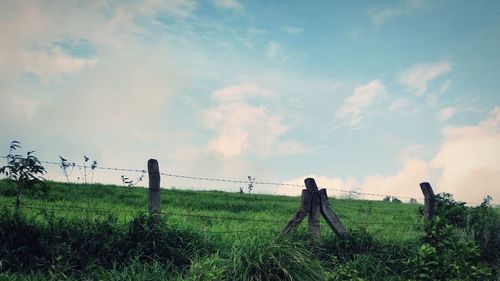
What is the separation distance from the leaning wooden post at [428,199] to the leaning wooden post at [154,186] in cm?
725

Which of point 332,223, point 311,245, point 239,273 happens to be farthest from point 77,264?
point 332,223

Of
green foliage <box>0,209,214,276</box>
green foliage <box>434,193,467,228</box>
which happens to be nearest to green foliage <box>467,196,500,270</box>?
green foliage <box>434,193,467,228</box>

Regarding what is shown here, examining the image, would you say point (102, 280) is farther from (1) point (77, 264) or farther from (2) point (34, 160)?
(2) point (34, 160)

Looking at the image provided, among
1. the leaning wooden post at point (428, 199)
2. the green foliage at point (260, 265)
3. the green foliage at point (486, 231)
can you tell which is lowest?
the green foliage at point (260, 265)

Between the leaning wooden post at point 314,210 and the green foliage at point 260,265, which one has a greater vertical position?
the leaning wooden post at point 314,210

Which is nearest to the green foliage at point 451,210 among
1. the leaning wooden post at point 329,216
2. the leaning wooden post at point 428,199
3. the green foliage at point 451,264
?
the leaning wooden post at point 428,199

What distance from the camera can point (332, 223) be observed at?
1025 cm

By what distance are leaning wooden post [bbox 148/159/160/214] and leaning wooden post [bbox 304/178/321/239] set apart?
3.00 meters

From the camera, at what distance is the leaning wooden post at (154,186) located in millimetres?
9602

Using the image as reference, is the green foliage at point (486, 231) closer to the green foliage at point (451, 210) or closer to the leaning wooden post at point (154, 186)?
the green foliage at point (451, 210)

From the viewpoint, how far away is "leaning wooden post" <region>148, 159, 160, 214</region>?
9602 millimetres

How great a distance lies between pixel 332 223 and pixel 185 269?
131 inches

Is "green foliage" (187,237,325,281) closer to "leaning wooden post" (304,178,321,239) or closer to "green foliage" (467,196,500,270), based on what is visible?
"leaning wooden post" (304,178,321,239)

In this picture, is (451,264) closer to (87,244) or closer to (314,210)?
(314,210)
